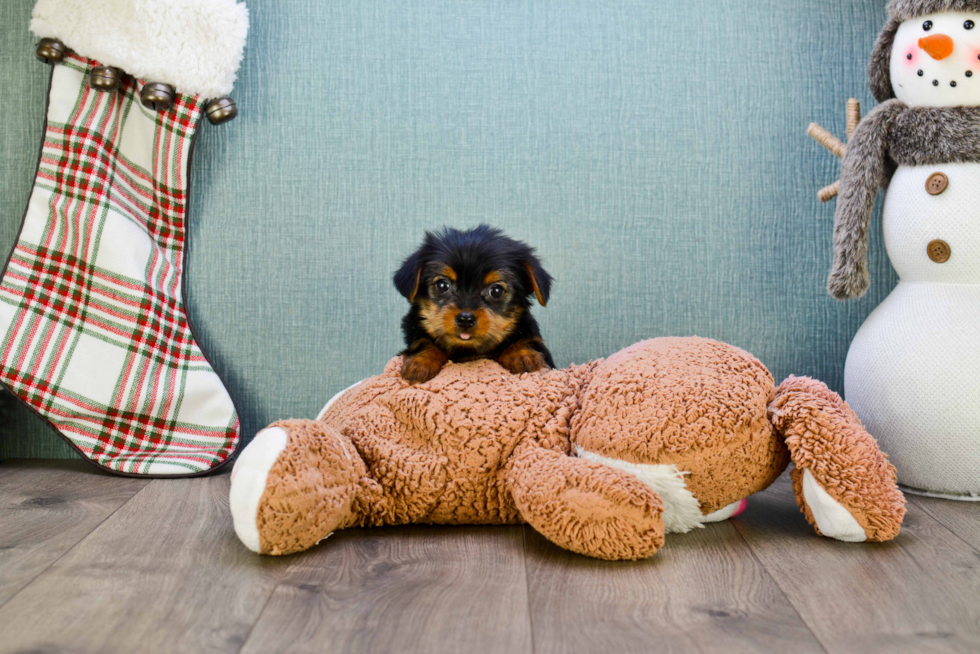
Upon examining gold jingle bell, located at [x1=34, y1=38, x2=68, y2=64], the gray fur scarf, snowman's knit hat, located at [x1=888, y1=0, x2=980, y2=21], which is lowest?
the gray fur scarf

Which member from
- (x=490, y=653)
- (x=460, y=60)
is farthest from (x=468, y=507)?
(x=460, y=60)

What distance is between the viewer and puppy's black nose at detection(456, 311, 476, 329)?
4.47ft

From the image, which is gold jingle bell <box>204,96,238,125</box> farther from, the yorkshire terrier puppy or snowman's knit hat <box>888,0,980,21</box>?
snowman's knit hat <box>888,0,980,21</box>

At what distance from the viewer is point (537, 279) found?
1.45 meters

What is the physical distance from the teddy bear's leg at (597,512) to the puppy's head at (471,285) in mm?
307

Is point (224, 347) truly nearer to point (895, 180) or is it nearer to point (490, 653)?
point (490, 653)

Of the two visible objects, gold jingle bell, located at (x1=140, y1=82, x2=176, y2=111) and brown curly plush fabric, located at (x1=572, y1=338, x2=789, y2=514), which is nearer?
brown curly plush fabric, located at (x1=572, y1=338, x2=789, y2=514)

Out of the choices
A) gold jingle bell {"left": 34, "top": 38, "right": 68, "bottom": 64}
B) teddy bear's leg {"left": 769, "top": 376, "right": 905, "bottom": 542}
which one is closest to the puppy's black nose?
teddy bear's leg {"left": 769, "top": 376, "right": 905, "bottom": 542}

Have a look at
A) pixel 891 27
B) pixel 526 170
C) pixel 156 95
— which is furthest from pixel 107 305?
pixel 891 27

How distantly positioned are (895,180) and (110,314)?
67.8 inches

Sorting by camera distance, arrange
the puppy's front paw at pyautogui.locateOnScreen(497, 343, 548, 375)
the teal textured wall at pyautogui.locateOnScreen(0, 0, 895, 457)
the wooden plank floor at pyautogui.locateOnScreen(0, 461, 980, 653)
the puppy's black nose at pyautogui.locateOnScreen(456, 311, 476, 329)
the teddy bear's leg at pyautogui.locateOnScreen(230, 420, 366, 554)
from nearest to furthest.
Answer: the wooden plank floor at pyautogui.locateOnScreen(0, 461, 980, 653)
the teddy bear's leg at pyautogui.locateOnScreen(230, 420, 366, 554)
the puppy's black nose at pyautogui.locateOnScreen(456, 311, 476, 329)
the puppy's front paw at pyautogui.locateOnScreen(497, 343, 548, 375)
the teal textured wall at pyautogui.locateOnScreen(0, 0, 895, 457)

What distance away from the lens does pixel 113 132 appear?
1.82m

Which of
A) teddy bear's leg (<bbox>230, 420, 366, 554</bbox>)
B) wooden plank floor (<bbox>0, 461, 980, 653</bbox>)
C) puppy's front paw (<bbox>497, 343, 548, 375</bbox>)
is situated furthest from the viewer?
puppy's front paw (<bbox>497, 343, 548, 375</bbox>)

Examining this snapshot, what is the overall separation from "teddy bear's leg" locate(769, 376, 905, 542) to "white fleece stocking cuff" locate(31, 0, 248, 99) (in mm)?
1410
